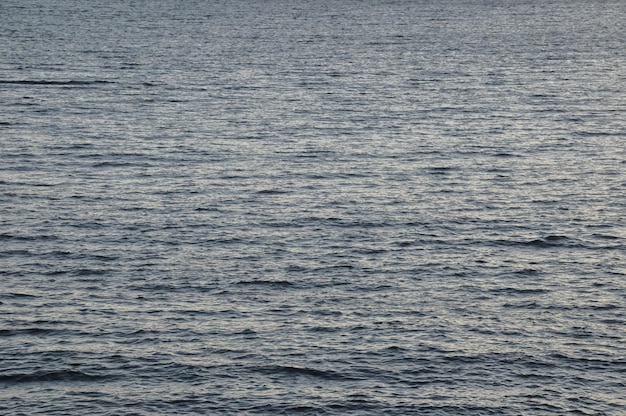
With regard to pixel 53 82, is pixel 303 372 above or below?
below

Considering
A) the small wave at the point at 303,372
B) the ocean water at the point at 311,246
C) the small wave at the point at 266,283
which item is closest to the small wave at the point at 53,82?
the ocean water at the point at 311,246

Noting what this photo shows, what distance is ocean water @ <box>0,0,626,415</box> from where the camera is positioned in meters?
35.8

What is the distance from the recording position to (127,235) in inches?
2023

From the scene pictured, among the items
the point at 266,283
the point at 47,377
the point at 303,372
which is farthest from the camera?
the point at 266,283

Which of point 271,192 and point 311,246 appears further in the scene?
point 271,192

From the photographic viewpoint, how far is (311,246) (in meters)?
49.9

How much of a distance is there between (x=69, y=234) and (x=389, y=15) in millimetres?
153857

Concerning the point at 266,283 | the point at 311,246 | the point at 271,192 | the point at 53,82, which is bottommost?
the point at 266,283

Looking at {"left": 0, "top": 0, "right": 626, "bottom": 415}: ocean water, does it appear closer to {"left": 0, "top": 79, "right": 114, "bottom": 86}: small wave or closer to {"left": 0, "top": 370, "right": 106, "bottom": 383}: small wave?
{"left": 0, "top": 370, "right": 106, "bottom": 383}: small wave

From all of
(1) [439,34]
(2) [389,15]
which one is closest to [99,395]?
(1) [439,34]

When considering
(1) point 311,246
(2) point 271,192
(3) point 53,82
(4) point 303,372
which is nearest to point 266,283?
(1) point 311,246

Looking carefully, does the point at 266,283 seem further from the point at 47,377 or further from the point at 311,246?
the point at 47,377

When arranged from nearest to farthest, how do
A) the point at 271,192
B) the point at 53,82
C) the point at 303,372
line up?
the point at 303,372 → the point at 271,192 → the point at 53,82

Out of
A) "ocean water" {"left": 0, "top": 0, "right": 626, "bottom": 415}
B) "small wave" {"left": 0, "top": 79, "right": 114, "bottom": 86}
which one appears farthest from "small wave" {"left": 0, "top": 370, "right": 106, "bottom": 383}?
"small wave" {"left": 0, "top": 79, "right": 114, "bottom": 86}
